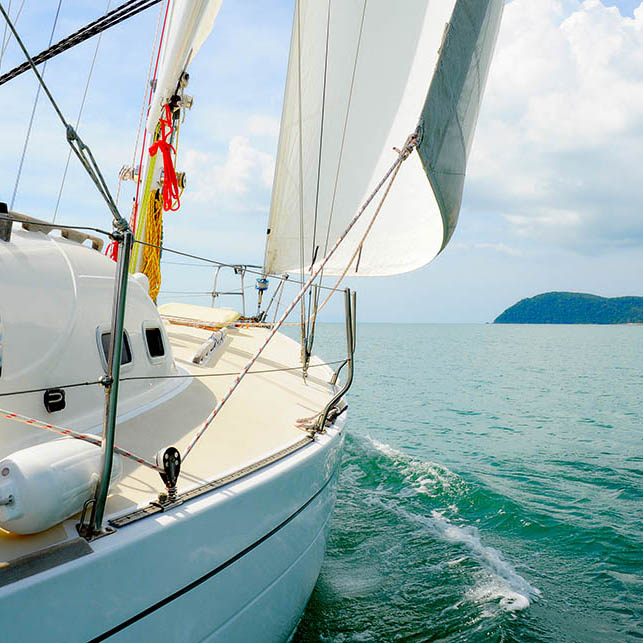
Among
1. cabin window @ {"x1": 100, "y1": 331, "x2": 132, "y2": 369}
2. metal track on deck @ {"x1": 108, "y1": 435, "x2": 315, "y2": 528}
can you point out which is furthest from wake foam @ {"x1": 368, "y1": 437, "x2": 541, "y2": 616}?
cabin window @ {"x1": 100, "y1": 331, "x2": 132, "y2": 369}

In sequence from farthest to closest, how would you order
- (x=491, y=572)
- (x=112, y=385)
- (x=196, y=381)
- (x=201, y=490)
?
(x=491, y=572)
(x=196, y=381)
(x=201, y=490)
(x=112, y=385)

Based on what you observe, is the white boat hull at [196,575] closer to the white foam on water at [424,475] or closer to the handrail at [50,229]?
the handrail at [50,229]

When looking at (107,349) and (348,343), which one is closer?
(107,349)

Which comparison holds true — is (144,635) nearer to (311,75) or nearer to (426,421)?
(311,75)

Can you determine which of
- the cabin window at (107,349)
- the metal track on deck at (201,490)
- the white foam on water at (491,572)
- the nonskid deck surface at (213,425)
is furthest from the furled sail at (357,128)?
the white foam on water at (491,572)

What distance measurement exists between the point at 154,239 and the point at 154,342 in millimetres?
2959

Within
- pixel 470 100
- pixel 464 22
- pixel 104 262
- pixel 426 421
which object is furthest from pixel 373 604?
pixel 426 421

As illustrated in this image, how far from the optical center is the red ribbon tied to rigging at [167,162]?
5879mm

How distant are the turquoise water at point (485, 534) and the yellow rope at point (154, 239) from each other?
3.35 metres

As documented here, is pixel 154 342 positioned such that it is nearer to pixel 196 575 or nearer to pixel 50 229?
pixel 50 229

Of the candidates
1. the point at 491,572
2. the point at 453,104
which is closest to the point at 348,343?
the point at 453,104

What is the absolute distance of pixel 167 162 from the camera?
5879 mm

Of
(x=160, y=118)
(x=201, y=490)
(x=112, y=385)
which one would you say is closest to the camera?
(x=112, y=385)

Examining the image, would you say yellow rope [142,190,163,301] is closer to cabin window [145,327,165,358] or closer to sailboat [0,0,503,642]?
sailboat [0,0,503,642]
